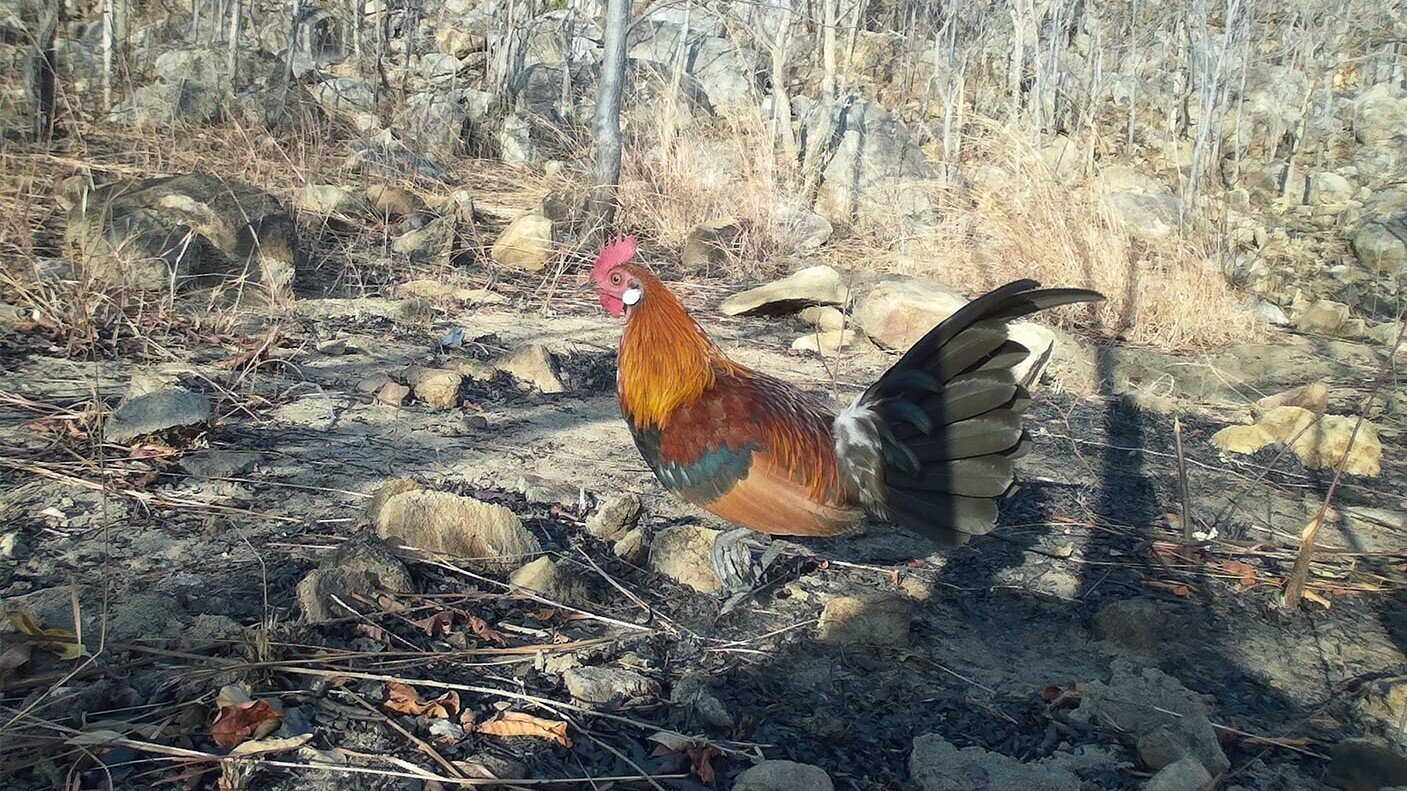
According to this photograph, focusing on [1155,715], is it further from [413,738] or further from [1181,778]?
[413,738]

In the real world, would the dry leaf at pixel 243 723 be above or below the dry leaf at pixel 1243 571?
above

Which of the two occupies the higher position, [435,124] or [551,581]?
[435,124]

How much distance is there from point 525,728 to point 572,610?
1.86ft

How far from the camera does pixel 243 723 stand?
2.13m

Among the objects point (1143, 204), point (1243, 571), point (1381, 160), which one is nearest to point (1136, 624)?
point (1243, 571)

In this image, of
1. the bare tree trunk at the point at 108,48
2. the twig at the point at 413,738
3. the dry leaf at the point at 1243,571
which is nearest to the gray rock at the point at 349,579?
the twig at the point at 413,738

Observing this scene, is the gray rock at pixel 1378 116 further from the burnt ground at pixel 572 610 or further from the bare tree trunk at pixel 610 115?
the bare tree trunk at pixel 610 115

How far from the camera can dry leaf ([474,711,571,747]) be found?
2348mm

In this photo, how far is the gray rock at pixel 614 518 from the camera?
11.4 feet

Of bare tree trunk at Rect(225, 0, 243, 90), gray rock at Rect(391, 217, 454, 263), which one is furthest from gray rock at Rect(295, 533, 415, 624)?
bare tree trunk at Rect(225, 0, 243, 90)

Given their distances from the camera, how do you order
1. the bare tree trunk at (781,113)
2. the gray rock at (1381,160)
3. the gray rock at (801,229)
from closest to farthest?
1. the gray rock at (801,229)
2. the bare tree trunk at (781,113)
3. the gray rock at (1381,160)

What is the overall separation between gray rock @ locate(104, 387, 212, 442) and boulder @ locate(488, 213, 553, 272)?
3.77m

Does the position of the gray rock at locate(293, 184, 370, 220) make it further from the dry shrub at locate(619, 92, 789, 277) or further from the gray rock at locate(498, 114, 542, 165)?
the gray rock at locate(498, 114, 542, 165)

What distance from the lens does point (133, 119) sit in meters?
8.53
